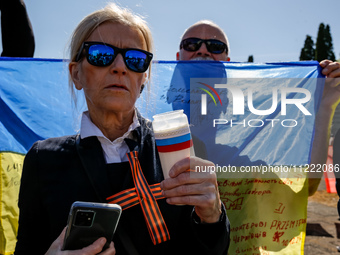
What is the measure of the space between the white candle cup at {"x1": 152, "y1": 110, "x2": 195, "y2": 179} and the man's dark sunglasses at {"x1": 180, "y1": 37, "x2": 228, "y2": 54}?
2.24m

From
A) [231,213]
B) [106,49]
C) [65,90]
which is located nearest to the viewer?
[106,49]

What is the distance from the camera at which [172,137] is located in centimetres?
106

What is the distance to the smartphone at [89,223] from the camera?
1062mm

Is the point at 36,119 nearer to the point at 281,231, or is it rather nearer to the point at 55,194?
the point at 55,194

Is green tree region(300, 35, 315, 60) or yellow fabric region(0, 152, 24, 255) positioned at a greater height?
green tree region(300, 35, 315, 60)

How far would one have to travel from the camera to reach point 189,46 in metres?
3.21

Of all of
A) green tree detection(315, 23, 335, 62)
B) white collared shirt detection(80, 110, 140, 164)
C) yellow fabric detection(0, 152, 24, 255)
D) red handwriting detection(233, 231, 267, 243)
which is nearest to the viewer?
white collared shirt detection(80, 110, 140, 164)

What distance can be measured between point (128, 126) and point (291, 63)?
7.16ft

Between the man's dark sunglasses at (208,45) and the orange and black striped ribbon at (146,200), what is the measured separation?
2102 millimetres

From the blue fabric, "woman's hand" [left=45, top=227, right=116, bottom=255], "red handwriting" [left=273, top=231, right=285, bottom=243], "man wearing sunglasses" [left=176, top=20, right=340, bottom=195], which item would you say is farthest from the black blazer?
"man wearing sunglasses" [left=176, top=20, right=340, bottom=195]

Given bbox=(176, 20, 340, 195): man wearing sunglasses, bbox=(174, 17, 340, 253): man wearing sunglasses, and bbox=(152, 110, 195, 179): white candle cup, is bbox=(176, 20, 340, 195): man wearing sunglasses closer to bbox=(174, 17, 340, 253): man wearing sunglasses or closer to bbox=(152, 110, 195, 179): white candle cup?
bbox=(174, 17, 340, 253): man wearing sunglasses

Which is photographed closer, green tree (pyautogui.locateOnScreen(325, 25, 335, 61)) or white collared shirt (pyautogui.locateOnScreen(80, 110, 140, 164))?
white collared shirt (pyautogui.locateOnScreen(80, 110, 140, 164))

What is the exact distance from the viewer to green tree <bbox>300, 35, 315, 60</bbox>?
46.4 m

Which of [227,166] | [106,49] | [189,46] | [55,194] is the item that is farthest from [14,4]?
[227,166]
